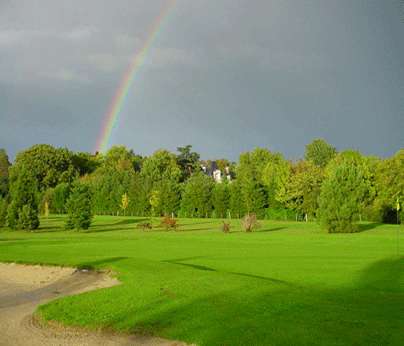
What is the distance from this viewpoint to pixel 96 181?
4328 inches

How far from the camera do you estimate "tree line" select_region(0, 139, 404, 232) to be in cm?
5353

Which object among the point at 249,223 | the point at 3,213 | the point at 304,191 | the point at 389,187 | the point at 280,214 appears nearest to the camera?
the point at 249,223

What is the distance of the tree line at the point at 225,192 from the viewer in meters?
53.5

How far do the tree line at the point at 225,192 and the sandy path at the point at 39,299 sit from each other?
112ft

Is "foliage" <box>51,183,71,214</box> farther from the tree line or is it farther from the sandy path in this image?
the sandy path

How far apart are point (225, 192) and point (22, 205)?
36.8m

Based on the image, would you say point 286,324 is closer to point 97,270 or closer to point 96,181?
point 97,270

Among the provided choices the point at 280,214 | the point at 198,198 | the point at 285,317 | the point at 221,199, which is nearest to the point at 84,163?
the point at 198,198

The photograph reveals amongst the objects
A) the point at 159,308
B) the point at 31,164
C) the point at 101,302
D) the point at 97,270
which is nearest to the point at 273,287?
the point at 159,308

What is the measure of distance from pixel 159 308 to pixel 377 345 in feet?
19.0

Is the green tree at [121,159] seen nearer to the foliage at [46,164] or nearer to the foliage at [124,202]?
the foliage at [46,164]

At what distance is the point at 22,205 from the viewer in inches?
2576

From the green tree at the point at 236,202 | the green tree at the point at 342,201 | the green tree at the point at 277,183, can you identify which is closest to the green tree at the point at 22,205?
the green tree at the point at 342,201

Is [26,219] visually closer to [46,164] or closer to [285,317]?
[285,317]
